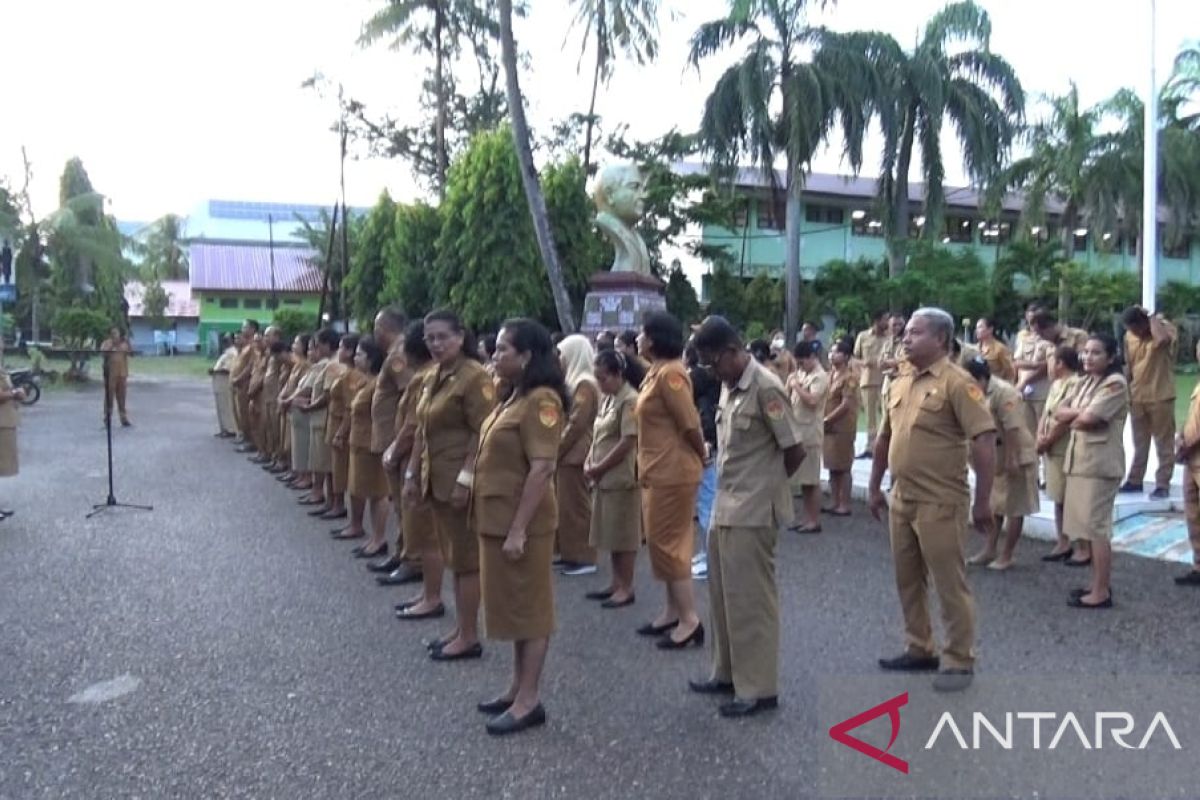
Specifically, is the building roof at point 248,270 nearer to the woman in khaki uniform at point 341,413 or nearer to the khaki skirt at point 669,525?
the woman in khaki uniform at point 341,413

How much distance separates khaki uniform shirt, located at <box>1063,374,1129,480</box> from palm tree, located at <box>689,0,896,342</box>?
18103 millimetres

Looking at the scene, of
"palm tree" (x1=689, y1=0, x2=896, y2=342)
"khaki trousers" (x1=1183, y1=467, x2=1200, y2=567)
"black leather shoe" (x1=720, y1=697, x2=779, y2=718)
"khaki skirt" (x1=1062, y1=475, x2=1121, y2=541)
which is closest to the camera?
"black leather shoe" (x1=720, y1=697, x2=779, y2=718)

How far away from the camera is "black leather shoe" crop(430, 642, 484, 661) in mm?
5453

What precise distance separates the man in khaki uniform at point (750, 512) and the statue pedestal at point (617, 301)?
38.4ft

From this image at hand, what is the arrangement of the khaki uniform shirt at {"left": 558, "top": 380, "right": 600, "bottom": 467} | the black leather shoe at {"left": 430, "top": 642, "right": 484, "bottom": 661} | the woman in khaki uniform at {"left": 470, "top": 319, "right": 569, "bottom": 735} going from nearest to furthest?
the woman in khaki uniform at {"left": 470, "top": 319, "right": 569, "bottom": 735}, the black leather shoe at {"left": 430, "top": 642, "right": 484, "bottom": 661}, the khaki uniform shirt at {"left": 558, "top": 380, "right": 600, "bottom": 467}

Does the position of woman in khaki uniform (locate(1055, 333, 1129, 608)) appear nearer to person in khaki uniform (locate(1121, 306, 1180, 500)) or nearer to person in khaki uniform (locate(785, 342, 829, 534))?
person in khaki uniform (locate(785, 342, 829, 534))

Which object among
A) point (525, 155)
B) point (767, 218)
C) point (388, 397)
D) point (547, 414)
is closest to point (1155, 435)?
point (388, 397)

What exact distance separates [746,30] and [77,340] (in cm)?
1882

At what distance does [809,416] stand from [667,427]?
4.09m

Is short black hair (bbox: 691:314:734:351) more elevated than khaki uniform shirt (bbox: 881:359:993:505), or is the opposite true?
short black hair (bbox: 691:314:734:351)

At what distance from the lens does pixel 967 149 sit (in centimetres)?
2816

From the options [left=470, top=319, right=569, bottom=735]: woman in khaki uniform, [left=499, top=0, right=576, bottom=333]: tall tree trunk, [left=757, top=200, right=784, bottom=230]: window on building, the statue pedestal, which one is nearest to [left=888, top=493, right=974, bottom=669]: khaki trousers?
[left=470, top=319, right=569, bottom=735]: woman in khaki uniform

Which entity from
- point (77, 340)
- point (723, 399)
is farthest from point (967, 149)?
point (723, 399)

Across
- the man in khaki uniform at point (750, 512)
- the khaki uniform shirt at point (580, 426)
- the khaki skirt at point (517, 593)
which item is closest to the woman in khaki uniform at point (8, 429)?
the khaki uniform shirt at point (580, 426)
